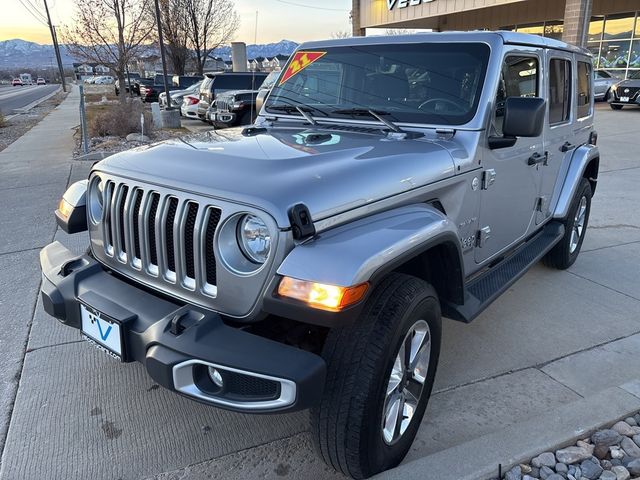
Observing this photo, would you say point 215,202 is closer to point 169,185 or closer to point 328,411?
point 169,185

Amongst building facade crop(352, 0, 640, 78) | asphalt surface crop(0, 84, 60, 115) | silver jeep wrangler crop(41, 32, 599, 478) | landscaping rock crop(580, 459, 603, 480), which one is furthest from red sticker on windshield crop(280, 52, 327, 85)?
asphalt surface crop(0, 84, 60, 115)

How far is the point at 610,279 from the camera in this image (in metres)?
4.73

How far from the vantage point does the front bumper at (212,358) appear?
189 centimetres

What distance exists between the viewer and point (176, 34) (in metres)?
32.8

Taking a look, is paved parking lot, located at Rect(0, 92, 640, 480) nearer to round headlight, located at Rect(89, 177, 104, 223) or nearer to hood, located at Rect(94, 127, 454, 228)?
round headlight, located at Rect(89, 177, 104, 223)

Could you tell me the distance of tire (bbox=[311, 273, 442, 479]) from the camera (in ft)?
6.70

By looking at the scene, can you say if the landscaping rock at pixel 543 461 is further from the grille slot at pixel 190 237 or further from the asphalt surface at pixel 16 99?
the asphalt surface at pixel 16 99

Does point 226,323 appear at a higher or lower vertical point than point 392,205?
lower

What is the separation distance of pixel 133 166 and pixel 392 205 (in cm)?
125

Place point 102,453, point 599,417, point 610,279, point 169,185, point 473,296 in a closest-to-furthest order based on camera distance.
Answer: point 169,185
point 102,453
point 599,417
point 473,296
point 610,279

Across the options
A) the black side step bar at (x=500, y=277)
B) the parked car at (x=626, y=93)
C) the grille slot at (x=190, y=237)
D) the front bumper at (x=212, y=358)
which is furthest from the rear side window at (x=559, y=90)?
the parked car at (x=626, y=93)

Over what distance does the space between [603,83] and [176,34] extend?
24186 mm

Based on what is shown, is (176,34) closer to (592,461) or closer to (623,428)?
(623,428)

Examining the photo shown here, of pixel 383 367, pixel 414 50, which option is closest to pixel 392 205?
pixel 383 367
